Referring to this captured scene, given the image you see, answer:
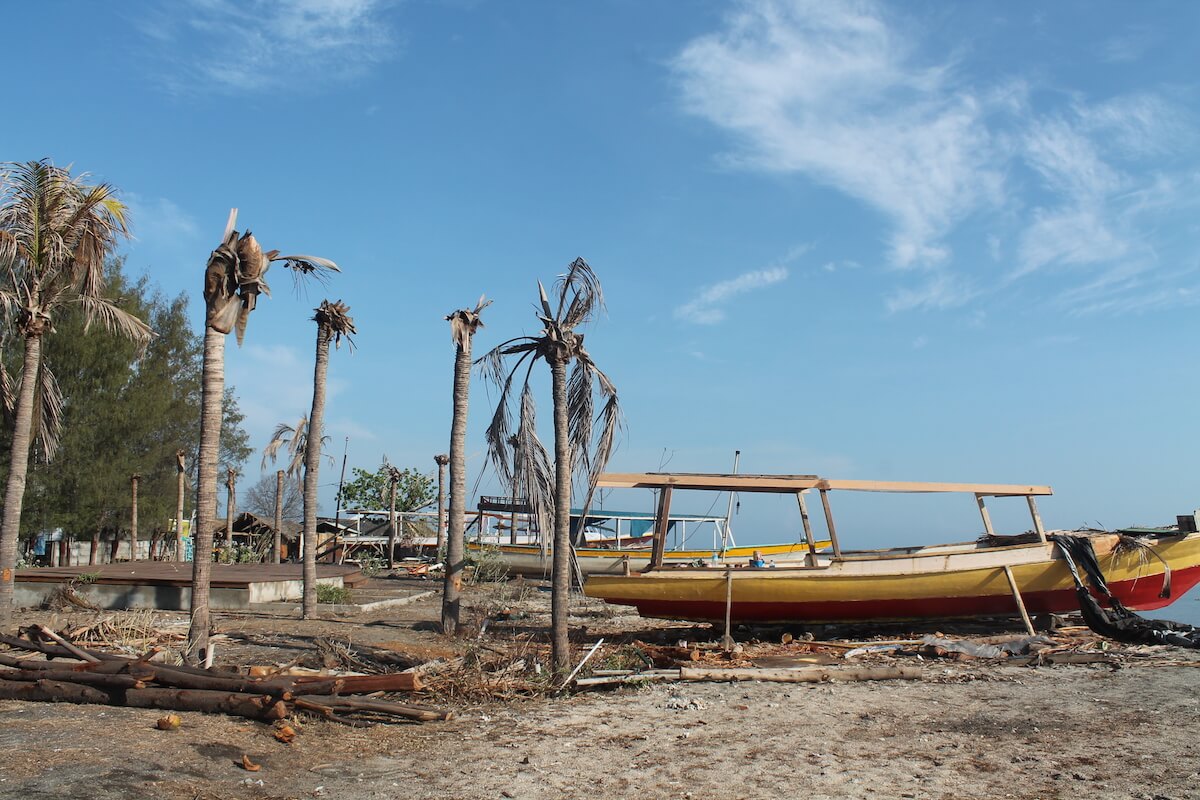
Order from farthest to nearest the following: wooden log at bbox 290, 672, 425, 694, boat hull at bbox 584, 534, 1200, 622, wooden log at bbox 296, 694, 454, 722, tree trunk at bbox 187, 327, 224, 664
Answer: boat hull at bbox 584, 534, 1200, 622 → tree trunk at bbox 187, 327, 224, 664 → wooden log at bbox 290, 672, 425, 694 → wooden log at bbox 296, 694, 454, 722

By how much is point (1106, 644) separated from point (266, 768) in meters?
11.8

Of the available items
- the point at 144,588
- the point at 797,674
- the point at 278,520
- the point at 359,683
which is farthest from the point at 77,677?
the point at 278,520

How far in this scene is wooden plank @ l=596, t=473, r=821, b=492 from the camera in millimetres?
14352

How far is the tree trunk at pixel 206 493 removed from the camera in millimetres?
9609

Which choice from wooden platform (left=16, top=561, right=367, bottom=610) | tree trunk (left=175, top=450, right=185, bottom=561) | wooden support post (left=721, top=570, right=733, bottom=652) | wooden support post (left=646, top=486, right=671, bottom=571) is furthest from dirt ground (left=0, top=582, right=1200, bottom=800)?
tree trunk (left=175, top=450, right=185, bottom=561)

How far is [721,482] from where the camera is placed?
48.3 ft

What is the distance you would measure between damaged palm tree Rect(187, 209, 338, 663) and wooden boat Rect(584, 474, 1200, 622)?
236 inches

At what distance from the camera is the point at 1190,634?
13.5 meters

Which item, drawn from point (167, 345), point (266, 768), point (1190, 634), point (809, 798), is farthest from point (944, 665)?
point (167, 345)

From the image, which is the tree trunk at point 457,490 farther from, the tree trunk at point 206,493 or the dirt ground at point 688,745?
the tree trunk at point 206,493

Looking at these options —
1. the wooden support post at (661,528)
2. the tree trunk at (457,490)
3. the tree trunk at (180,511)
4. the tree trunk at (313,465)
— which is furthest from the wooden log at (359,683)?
the tree trunk at (180,511)

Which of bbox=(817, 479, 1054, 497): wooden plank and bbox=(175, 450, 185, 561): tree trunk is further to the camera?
bbox=(175, 450, 185, 561): tree trunk

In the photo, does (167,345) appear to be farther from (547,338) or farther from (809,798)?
(809,798)

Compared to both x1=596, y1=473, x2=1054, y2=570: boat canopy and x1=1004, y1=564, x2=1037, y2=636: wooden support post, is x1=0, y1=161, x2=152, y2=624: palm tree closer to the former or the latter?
x1=596, y1=473, x2=1054, y2=570: boat canopy
